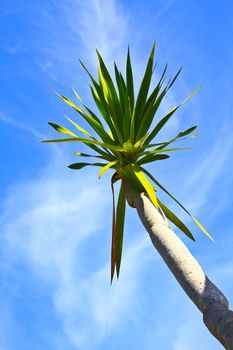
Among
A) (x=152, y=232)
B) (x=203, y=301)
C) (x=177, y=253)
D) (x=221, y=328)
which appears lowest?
(x=221, y=328)

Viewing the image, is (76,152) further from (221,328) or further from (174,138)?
(221,328)

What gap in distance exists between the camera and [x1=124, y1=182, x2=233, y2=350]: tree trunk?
11.9 feet

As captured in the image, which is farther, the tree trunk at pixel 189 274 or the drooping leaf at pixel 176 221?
the drooping leaf at pixel 176 221

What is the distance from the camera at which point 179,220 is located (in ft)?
19.2

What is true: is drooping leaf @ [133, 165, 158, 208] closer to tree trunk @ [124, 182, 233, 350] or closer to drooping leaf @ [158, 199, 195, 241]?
tree trunk @ [124, 182, 233, 350]

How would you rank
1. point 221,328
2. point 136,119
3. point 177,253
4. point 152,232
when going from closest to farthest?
point 221,328
point 177,253
point 152,232
point 136,119

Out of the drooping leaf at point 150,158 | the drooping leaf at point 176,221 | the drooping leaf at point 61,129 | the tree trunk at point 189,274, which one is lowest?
the tree trunk at point 189,274

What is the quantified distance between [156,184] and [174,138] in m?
0.55

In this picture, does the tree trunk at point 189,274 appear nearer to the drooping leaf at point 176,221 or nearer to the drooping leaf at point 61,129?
A: the drooping leaf at point 176,221

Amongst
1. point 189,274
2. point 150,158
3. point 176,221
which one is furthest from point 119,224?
point 189,274

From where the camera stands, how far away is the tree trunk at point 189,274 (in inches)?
143

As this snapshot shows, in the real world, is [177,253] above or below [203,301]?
above

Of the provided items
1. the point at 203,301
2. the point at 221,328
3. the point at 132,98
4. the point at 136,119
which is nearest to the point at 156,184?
the point at 136,119

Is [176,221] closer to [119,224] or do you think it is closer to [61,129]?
[119,224]
